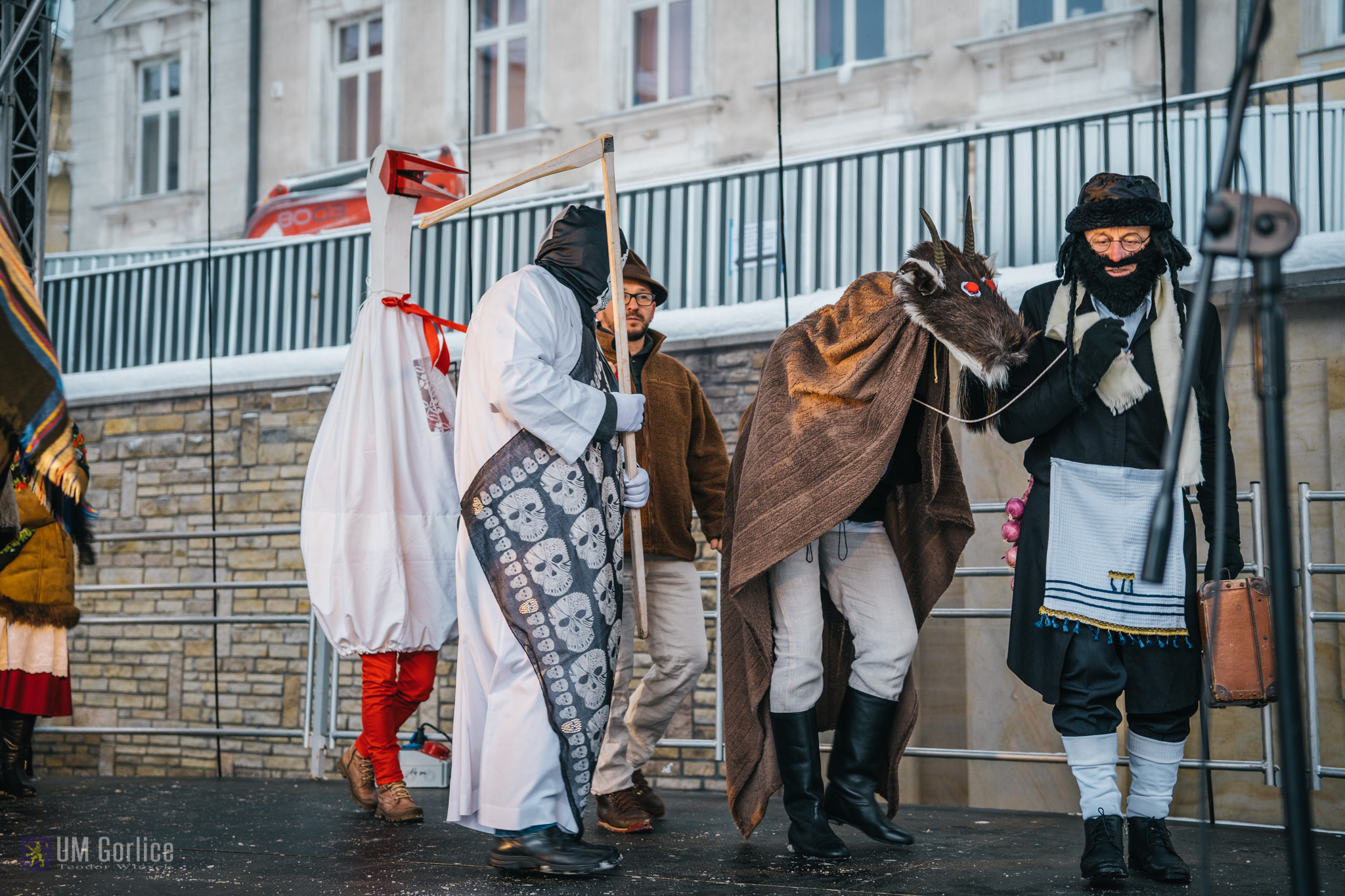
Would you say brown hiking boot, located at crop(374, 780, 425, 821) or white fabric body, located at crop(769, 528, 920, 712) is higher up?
white fabric body, located at crop(769, 528, 920, 712)

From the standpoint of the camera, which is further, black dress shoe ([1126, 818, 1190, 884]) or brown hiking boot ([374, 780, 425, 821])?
brown hiking boot ([374, 780, 425, 821])

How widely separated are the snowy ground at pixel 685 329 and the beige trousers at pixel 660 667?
1120mm

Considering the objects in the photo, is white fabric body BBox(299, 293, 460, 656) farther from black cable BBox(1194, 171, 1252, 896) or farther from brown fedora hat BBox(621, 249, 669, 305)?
black cable BBox(1194, 171, 1252, 896)

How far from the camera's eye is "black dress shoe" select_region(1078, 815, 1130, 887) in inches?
102

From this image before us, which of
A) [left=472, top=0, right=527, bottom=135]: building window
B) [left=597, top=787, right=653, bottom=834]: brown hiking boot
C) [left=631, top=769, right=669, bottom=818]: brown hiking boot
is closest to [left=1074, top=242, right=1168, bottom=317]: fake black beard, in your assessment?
[left=597, top=787, right=653, bottom=834]: brown hiking boot

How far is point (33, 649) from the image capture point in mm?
4555

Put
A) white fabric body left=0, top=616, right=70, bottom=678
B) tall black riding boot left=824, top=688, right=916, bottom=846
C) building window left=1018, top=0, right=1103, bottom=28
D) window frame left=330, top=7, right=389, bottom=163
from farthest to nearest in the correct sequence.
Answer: window frame left=330, top=7, right=389, bottom=163, building window left=1018, top=0, right=1103, bottom=28, white fabric body left=0, top=616, right=70, bottom=678, tall black riding boot left=824, top=688, right=916, bottom=846

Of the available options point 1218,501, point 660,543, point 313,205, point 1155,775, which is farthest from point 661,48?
point 1218,501

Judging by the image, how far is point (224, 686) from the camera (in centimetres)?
816

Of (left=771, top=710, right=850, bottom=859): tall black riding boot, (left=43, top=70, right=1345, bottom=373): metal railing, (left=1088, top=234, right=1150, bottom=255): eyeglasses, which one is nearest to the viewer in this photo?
(left=1088, top=234, right=1150, bottom=255): eyeglasses

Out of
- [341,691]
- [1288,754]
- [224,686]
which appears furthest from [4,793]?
[1288,754]

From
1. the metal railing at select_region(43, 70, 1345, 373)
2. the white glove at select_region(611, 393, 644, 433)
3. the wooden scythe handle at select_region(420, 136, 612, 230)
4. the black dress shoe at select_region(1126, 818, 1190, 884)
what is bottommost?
the black dress shoe at select_region(1126, 818, 1190, 884)

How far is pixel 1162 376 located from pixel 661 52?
4365 mm

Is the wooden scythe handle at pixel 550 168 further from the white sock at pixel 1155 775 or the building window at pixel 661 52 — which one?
the building window at pixel 661 52
